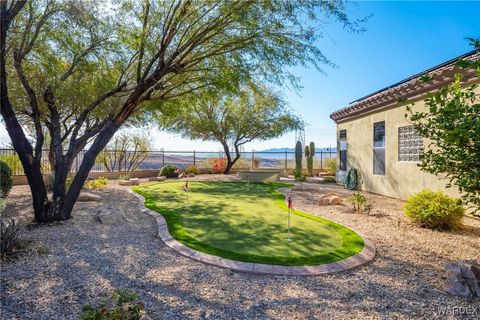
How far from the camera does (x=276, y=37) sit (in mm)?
6270

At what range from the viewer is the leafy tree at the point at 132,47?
232 inches

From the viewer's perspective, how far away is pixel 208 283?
3.66 m

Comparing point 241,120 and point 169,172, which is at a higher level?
point 241,120

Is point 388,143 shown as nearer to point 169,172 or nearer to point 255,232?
point 255,232

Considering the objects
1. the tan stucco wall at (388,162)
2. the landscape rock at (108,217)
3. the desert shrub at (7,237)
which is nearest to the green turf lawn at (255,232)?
the landscape rock at (108,217)

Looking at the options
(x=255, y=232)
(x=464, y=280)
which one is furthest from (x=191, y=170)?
(x=464, y=280)

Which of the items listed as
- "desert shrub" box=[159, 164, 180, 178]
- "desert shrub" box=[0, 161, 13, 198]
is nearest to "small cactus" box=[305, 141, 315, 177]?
"desert shrub" box=[159, 164, 180, 178]

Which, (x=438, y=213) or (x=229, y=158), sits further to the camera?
(x=229, y=158)

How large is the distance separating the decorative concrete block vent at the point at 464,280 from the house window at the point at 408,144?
6.42 meters

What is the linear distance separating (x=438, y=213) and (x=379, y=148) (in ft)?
18.1

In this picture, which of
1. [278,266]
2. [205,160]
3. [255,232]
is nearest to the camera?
[278,266]

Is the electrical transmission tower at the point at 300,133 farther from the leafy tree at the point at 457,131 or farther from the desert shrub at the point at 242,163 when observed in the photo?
the leafy tree at the point at 457,131

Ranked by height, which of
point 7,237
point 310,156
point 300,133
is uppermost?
point 300,133

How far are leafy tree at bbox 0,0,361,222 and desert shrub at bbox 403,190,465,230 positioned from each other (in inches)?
153
